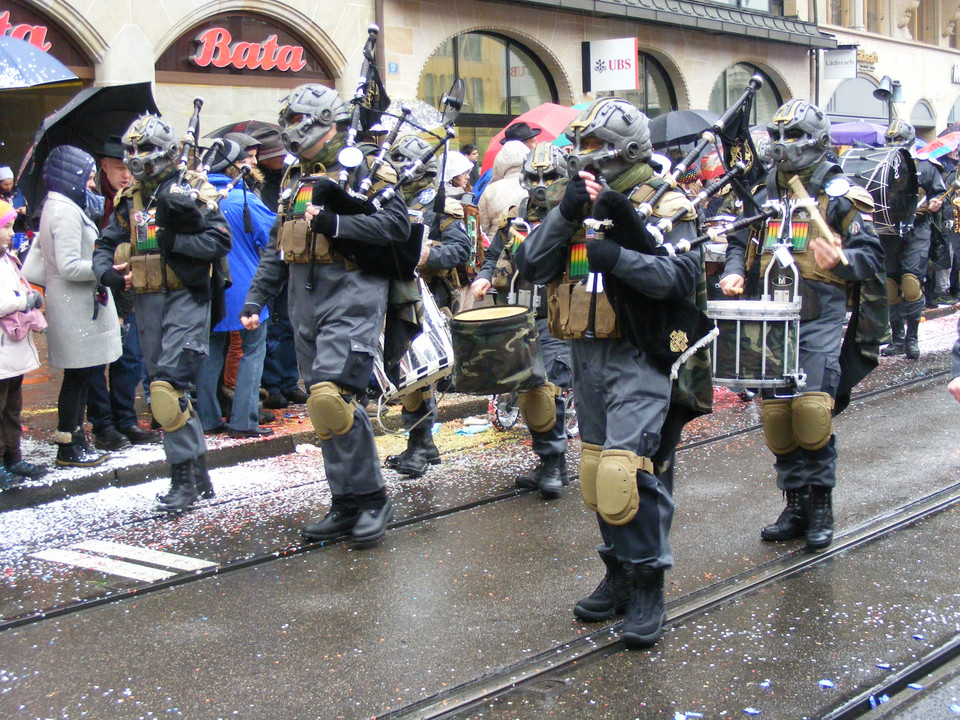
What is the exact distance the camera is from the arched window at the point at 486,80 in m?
16.1

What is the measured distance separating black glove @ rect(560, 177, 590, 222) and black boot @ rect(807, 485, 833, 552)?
6.60 feet

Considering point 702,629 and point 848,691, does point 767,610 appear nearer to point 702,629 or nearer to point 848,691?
point 702,629

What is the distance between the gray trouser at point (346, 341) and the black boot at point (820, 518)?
82.3 inches

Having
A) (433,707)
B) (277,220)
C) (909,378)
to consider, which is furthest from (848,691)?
(909,378)

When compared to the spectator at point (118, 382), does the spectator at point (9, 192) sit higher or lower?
higher

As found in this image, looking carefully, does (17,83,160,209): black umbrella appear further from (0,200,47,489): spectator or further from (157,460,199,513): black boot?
(157,460,199,513): black boot

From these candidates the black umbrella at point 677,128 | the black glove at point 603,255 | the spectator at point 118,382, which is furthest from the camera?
the black umbrella at point 677,128

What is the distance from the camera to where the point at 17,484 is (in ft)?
22.4

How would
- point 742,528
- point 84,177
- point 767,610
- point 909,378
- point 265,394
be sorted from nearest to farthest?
1. point 767,610
2. point 742,528
3. point 84,177
4. point 265,394
5. point 909,378

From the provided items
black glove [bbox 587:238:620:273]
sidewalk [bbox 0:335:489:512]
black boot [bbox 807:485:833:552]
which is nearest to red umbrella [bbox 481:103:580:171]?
sidewalk [bbox 0:335:489:512]

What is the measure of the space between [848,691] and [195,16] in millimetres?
10815

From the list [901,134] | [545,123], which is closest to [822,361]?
[545,123]

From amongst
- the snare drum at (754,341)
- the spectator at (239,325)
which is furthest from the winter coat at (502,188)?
the snare drum at (754,341)

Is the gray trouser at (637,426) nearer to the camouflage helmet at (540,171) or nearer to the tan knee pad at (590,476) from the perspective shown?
the tan knee pad at (590,476)
